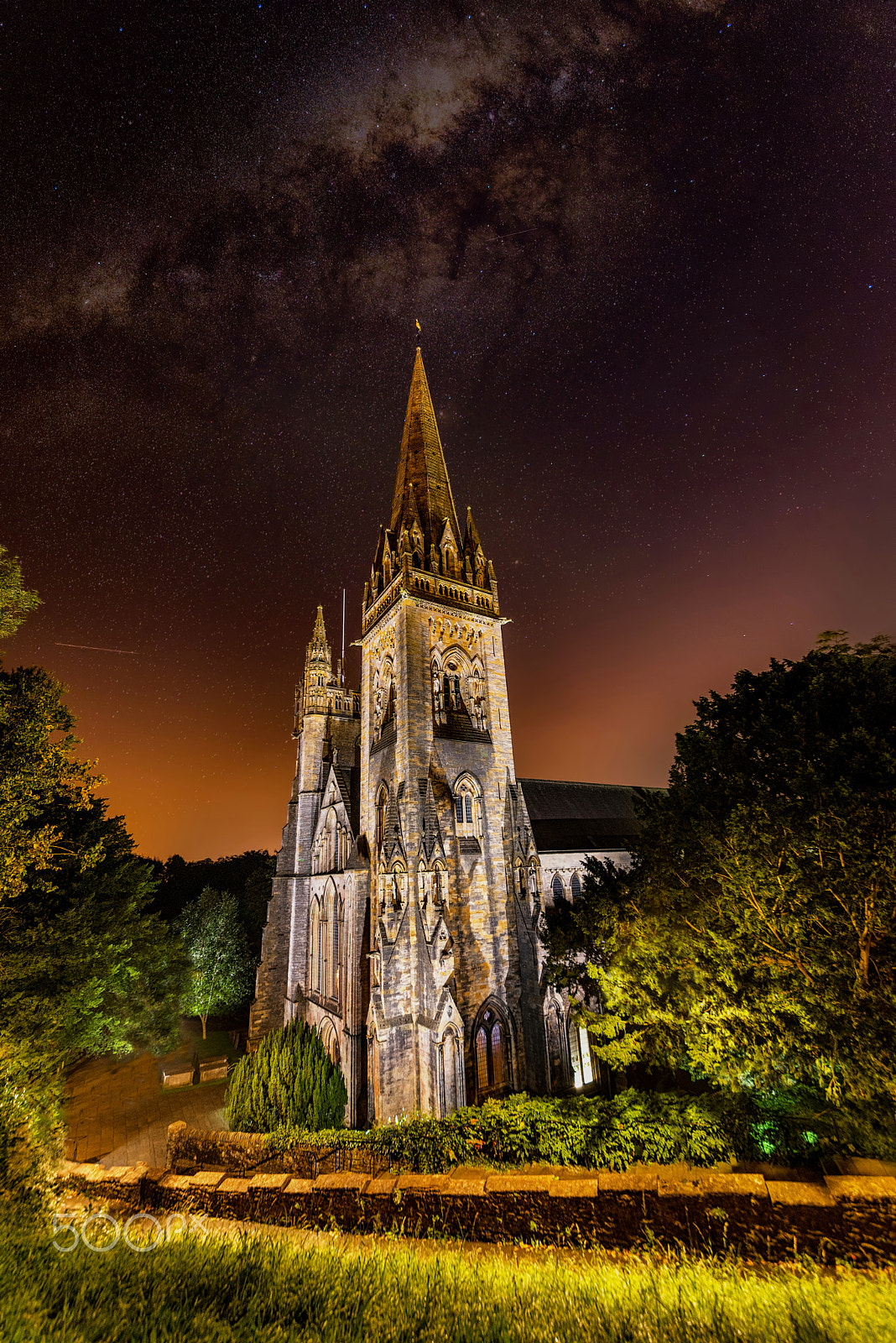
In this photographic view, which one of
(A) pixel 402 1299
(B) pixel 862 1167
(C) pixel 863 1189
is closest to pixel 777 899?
(B) pixel 862 1167

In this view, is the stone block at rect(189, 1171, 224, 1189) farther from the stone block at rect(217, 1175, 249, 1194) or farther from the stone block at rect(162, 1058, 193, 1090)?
the stone block at rect(162, 1058, 193, 1090)

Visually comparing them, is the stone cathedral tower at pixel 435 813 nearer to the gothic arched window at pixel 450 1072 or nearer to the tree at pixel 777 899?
the gothic arched window at pixel 450 1072

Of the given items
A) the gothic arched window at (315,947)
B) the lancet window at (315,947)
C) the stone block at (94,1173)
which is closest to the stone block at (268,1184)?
the stone block at (94,1173)

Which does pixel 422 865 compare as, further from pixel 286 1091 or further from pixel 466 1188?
pixel 466 1188

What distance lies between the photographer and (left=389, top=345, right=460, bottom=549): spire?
24.9 meters

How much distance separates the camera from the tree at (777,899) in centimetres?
883

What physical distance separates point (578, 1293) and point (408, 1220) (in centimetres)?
334

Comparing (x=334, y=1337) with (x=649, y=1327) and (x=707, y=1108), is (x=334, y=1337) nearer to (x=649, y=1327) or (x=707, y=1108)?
(x=649, y=1327)

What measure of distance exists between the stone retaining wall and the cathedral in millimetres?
8734

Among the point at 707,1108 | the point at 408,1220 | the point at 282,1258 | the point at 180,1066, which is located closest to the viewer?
the point at 282,1258

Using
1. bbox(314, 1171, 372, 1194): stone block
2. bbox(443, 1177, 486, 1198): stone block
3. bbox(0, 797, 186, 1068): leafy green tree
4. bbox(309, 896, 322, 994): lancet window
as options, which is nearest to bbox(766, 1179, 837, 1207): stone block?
bbox(443, 1177, 486, 1198): stone block

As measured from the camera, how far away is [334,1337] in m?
3.98

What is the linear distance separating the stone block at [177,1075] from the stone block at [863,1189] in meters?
27.8

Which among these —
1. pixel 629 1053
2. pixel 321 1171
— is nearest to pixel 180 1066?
pixel 321 1171
